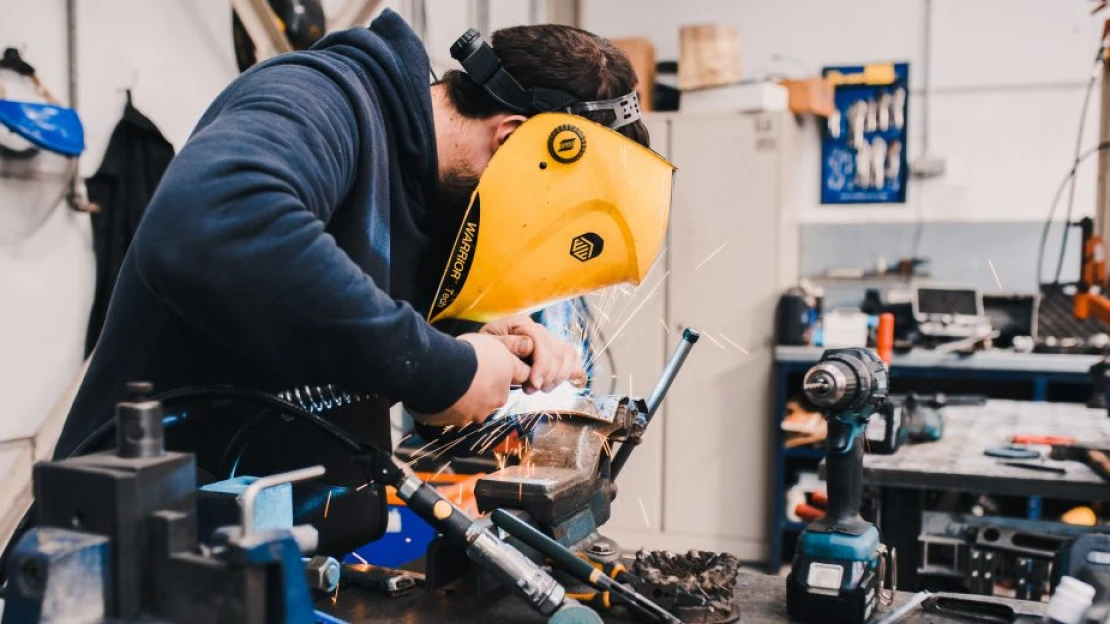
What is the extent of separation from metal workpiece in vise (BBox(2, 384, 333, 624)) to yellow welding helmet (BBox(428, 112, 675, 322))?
0.60 m

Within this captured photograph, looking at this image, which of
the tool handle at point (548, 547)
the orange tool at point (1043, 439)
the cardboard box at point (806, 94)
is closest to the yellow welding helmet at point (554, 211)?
the tool handle at point (548, 547)

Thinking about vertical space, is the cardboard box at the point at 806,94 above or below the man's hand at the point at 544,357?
above

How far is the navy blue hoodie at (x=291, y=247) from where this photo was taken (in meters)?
0.87

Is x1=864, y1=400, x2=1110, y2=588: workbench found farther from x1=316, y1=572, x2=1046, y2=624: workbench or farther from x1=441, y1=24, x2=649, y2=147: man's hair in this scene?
x1=441, y1=24, x2=649, y2=147: man's hair

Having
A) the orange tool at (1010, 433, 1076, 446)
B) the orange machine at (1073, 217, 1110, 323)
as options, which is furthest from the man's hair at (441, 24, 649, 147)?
the orange machine at (1073, 217, 1110, 323)

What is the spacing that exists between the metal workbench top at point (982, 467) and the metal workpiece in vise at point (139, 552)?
71.6 inches

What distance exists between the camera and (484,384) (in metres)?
1.07

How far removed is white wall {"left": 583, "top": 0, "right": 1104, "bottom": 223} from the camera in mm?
4570

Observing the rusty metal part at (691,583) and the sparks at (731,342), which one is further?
the sparks at (731,342)

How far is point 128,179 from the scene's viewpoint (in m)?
2.47

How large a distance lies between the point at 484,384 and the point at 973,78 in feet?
14.8

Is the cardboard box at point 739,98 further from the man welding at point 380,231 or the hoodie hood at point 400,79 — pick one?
the hoodie hood at point 400,79

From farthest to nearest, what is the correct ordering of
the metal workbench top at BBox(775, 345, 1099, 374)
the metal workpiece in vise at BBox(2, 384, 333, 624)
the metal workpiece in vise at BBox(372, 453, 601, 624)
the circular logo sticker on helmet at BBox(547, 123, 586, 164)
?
1. the metal workbench top at BBox(775, 345, 1099, 374)
2. the circular logo sticker on helmet at BBox(547, 123, 586, 164)
3. the metal workpiece in vise at BBox(372, 453, 601, 624)
4. the metal workpiece in vise at BBox(2, 384, 333, 624)

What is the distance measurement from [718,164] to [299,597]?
3.85 meters
